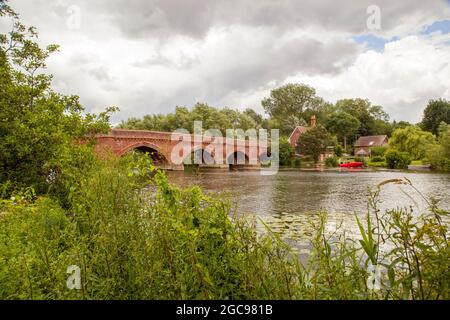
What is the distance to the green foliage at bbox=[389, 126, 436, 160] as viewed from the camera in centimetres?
4346

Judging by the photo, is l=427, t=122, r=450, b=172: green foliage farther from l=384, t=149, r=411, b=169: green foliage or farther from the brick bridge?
the brick bridge

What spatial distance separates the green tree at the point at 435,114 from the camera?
58.0 metres

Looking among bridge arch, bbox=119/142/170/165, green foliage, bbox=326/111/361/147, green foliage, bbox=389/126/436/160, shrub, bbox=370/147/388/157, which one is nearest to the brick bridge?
bridge arch, bbox=119/142/170/165

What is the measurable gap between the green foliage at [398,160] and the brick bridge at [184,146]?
54.1ft

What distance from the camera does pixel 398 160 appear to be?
40.2 m

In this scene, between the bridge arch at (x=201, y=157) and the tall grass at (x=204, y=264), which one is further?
the bridge arch at (x=201, y=157)

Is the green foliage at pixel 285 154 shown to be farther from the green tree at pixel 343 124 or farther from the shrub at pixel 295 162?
the green tree at pixel 343 124

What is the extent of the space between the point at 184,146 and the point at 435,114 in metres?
50.1

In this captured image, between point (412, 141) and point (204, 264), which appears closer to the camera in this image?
point (204, 264)

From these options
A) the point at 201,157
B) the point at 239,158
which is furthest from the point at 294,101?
the point at 201,157

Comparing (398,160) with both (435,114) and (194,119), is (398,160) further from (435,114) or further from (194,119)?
(194,119)

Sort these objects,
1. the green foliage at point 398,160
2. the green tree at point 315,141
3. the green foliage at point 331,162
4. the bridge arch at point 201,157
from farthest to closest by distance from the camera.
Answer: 1. the green tree at point 315,141
2. the green foliage at point 331,162
3. the green foliage at point 398,160
4. the bridge arch at point 201,157

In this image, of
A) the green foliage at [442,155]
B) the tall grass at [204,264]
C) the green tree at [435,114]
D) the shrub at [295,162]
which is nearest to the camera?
the tall grass at [204,264]

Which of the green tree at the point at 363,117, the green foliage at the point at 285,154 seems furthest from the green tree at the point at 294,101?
the green foliage at the point at 285,154
